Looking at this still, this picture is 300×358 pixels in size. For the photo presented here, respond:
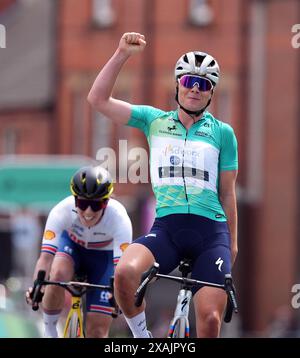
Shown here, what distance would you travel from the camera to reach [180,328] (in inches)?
389

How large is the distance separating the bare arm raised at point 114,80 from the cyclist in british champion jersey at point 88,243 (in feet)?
2.91

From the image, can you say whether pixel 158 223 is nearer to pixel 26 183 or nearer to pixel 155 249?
pixel 155 249

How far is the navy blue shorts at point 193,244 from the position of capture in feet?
32.3

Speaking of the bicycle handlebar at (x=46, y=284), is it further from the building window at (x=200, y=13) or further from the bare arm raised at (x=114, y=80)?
the building window at (x=200, y=13)

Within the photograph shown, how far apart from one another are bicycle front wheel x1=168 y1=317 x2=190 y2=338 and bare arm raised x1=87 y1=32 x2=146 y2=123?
1.65 metres

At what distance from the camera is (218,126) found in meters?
10.2

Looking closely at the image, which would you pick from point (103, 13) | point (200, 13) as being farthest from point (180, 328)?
point (103, 13)

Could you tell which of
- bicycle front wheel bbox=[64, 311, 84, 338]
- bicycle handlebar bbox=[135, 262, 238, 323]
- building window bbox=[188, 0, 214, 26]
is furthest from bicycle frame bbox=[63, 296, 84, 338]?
building window bbox=[188, 0, 214, 26]

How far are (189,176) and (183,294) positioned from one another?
0.92 metres

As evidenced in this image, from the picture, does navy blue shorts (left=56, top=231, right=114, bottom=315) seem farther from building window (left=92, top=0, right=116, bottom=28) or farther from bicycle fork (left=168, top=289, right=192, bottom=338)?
building window (left=92, top=0, right=116, bottom=28)

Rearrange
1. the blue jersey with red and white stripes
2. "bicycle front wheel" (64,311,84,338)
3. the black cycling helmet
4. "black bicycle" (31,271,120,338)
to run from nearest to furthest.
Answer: the black cycling helmet
"black bicycle" (31,271,120,338)
the blue jersey with red and white stripes
"bicycle front wheel" (64,311,84,338)

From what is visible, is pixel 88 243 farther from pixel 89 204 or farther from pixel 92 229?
pixel 89 204

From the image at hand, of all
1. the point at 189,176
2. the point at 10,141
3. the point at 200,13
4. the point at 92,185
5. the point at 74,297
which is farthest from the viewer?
the point at 10,141

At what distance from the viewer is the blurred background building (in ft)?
130
